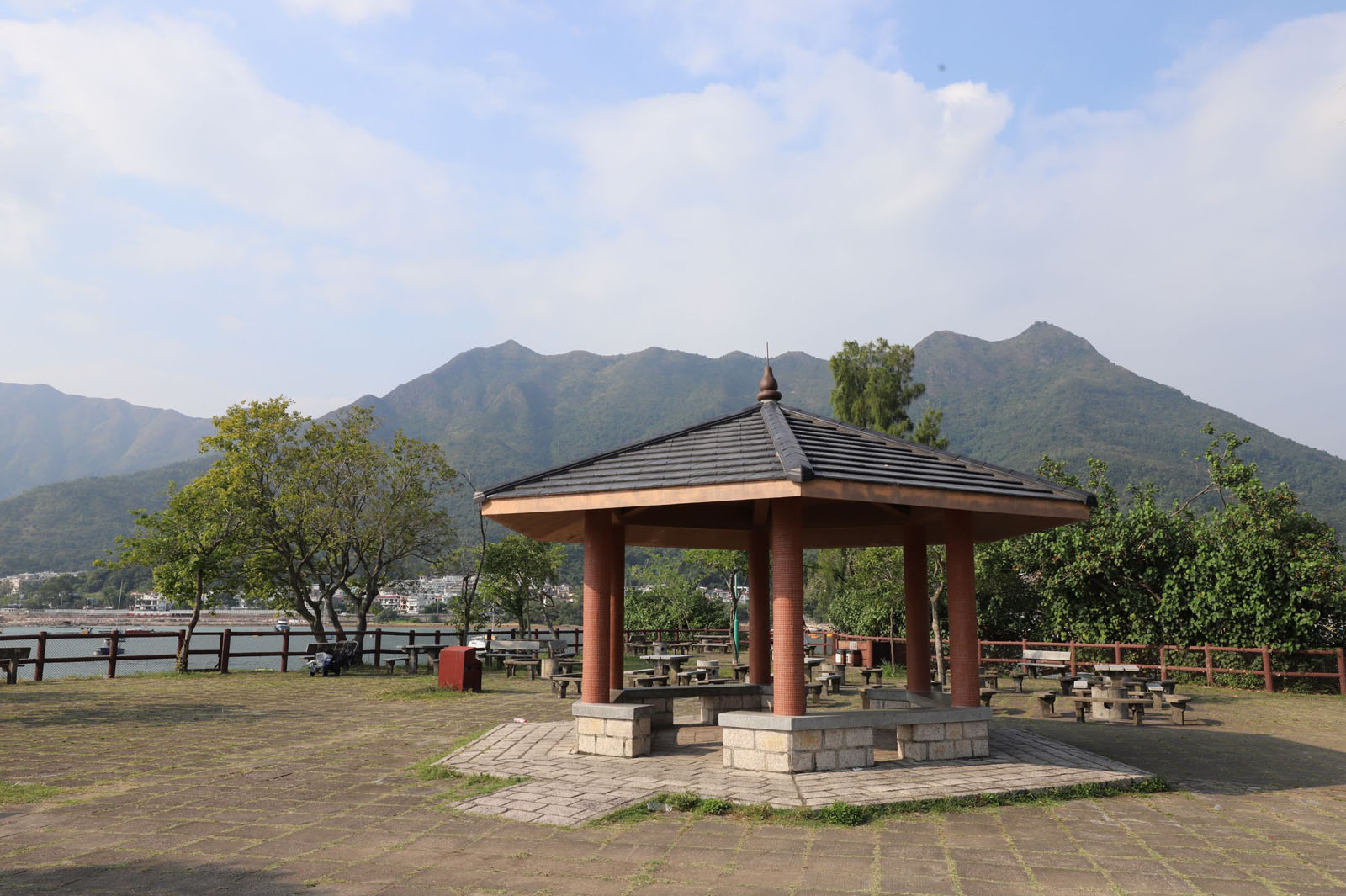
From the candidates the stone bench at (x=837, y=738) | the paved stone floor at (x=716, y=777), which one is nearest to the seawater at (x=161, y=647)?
the paved stone floor at (x=716, y=777)

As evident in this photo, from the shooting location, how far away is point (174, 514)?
20.5 m

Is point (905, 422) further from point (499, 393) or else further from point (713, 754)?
point (499, 393)

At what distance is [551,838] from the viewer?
564cm

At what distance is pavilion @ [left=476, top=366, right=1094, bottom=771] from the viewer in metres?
7.52

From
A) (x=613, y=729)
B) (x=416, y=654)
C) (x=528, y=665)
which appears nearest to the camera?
(x=613, y=729)

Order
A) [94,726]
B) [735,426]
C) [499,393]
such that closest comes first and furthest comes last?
1. [735,426]
2. [94,726]
3. [499,393]

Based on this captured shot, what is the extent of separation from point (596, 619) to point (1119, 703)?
8.16 metres

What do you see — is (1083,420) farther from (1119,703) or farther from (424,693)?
(424,693)

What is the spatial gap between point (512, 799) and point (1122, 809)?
483 centimetres

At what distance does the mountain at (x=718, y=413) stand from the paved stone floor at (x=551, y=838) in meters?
60.9

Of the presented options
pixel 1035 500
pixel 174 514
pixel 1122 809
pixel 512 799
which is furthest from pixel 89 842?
pixel 174 514

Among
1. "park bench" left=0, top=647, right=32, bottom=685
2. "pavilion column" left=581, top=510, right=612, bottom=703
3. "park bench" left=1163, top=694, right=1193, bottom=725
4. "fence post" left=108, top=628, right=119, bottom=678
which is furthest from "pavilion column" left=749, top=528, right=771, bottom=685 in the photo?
→ "park bench" left=0, top=647, right=32, bottom=685

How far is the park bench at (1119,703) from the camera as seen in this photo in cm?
1166

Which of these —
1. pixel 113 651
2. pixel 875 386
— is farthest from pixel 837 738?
pixel 875 386
